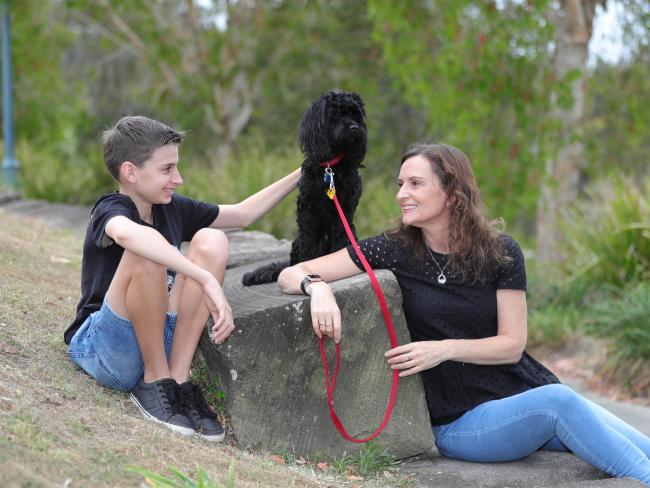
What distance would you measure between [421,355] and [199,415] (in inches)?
37.1

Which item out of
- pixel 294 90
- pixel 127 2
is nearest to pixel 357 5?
pixel 294 90

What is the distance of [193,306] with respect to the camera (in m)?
3.38

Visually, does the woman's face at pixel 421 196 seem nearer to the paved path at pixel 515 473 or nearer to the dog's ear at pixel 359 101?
the dog's ear at pixel 359 101

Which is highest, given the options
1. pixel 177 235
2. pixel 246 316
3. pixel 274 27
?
pixel 274 27

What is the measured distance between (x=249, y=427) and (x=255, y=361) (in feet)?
0.93

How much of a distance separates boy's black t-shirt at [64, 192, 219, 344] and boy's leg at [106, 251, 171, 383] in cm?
18

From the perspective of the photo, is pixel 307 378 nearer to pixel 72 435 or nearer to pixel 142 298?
pixel 142 298

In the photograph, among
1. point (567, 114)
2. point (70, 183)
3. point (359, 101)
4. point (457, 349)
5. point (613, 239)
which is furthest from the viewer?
point (70, 183)

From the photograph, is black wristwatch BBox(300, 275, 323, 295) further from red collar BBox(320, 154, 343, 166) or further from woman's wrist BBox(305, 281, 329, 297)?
red collar BBox(320, 154, 343, 166)

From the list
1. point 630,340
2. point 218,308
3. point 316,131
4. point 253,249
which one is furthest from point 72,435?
point 630,340

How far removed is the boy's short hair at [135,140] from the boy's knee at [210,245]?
1.29 ft

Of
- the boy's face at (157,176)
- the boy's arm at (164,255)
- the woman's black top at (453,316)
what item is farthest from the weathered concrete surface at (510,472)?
the boy's face at (157,176)

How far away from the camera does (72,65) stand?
2378cm

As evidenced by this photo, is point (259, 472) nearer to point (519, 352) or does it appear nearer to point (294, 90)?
point (519, 352)
